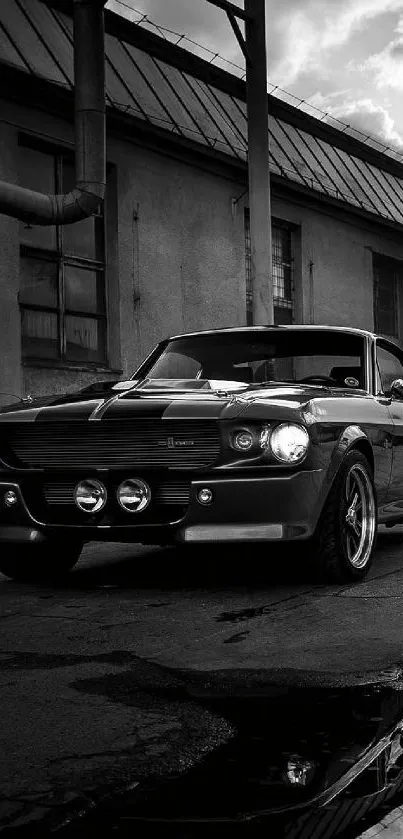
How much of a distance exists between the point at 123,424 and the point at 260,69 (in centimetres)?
1006

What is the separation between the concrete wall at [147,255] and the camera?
1465 centimetres

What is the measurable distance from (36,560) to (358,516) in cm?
169

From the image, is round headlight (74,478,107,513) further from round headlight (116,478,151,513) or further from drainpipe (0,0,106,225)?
drainpipe (0,0,106,225)

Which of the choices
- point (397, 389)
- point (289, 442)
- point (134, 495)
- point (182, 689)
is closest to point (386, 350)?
point (397, 389)

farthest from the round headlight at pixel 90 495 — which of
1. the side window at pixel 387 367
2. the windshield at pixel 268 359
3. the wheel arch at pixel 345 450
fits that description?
the side window at pixel 387 367

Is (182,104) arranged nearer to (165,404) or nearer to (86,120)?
(86,120)

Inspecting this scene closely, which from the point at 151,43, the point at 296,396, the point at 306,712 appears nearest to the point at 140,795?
the point at 306,712

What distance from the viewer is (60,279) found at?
52.0 feet

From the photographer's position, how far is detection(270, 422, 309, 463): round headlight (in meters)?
5.34

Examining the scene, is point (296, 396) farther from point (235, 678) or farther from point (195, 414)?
point (235, 678)

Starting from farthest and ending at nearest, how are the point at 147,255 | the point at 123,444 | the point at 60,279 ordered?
the point at 147,255 → the point at 60,279 → the point at 123,444

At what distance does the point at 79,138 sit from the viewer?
14328 millimetres

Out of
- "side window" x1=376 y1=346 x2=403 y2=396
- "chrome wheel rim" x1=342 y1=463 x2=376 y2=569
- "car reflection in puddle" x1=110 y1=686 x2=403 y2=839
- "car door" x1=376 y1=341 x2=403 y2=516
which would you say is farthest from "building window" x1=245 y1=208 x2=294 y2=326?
"car reflection in puddle" x1=110 y1=686 x2=403 y2=839

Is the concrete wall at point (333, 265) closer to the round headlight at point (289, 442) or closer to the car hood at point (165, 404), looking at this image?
the car hood at point (165, 404)
